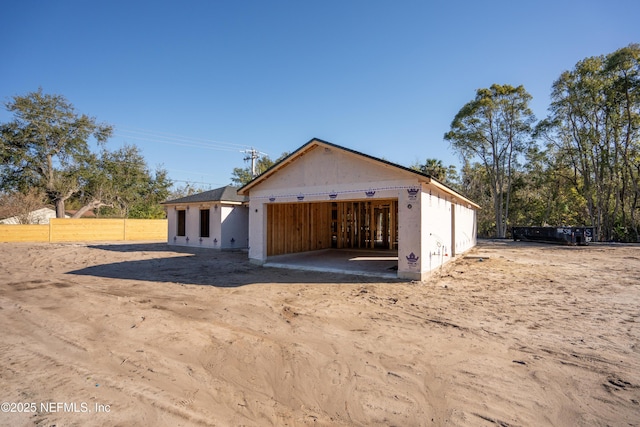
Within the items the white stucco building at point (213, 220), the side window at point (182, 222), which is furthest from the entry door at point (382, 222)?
the side window at point (182, 222)

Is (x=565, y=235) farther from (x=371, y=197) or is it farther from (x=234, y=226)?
(x=234, y=226)

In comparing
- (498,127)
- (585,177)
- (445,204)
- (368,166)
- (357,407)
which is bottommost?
(357,407)

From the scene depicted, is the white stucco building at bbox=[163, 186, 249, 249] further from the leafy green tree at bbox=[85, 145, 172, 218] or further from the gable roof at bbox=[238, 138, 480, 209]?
the leafy green tree at bbox=[85, 145, 172, 218]

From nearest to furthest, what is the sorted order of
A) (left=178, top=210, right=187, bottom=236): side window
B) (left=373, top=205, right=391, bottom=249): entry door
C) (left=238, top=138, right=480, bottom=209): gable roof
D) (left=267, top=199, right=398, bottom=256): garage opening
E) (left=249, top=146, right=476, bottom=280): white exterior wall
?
(left=238, top=138, right=480, bottom=209): gable roof, (left=249, top=146, right=476, bottom=280): white exterior wall, (left=267, top=199, right=398, bottom=256): garage opening, (left=373, top=205, right=391, bottom=249): entry door, (left=178, top=210, right=187, bottom=236): side window

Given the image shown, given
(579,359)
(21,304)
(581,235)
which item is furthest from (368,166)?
(581,235)

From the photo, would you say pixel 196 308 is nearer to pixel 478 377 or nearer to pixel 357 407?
pixel 357 407

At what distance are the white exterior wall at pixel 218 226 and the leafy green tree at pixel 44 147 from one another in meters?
19.3

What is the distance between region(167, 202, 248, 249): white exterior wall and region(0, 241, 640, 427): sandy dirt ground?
9.26m

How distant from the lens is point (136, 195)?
34.6 m

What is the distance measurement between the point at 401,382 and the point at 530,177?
32.6 metres

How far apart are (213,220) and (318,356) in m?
14.6

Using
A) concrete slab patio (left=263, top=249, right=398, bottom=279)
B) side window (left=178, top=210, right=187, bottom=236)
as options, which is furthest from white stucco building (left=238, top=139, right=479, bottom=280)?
side window (left=178, top=210, right=187, bottom=236)

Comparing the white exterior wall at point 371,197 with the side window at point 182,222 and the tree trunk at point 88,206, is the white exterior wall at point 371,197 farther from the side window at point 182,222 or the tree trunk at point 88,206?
the tree trunk at point 88,206

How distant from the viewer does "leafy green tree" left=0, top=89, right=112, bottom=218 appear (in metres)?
27.8
